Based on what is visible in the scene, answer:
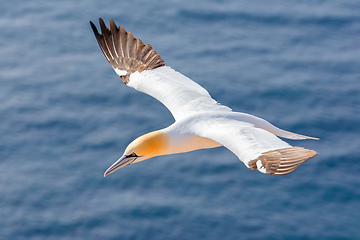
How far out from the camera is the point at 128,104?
20.8m

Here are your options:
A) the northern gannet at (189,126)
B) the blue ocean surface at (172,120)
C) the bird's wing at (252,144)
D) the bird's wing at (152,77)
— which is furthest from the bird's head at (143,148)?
the blue ocean surface at (172,120)

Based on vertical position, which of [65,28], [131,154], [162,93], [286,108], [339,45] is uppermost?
[65,28]

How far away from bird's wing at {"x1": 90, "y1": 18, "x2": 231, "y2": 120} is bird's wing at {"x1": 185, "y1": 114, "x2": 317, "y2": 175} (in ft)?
2.56

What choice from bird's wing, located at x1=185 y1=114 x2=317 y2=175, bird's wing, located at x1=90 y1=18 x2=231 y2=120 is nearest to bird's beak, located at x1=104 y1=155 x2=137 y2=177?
bird's wing, located at x1=185 y1=114 x2=317 y2=175

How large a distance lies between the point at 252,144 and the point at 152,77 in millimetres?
3289

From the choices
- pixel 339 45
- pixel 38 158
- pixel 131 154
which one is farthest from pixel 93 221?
pixel 339 45

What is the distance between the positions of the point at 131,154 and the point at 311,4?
13.1 meters

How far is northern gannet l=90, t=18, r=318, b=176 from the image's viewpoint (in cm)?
1091

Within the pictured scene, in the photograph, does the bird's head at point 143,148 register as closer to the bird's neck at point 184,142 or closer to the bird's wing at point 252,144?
the bird's neck at point 184,142

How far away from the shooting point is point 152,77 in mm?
14133

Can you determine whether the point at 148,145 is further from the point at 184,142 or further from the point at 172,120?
the point at 172,120

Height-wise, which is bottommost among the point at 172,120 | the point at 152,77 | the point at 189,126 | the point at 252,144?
the point at 252,144

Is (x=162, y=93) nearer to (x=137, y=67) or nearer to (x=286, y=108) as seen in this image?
(x=137, y=67)

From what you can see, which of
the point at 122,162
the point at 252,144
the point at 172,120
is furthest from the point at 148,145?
the point at 172,120
